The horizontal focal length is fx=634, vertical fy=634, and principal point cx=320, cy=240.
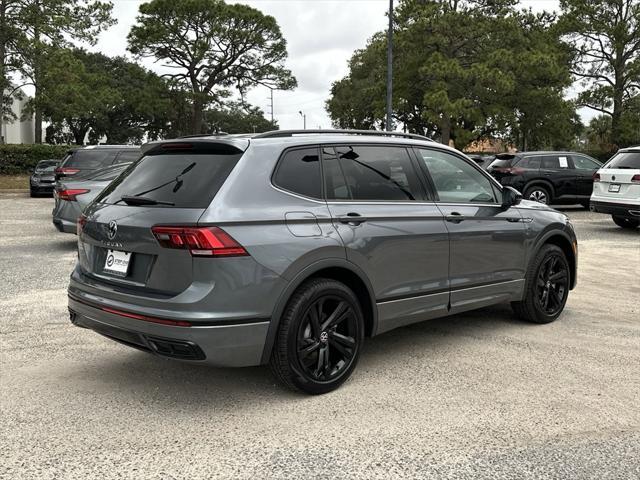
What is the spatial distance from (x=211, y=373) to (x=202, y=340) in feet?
3.55

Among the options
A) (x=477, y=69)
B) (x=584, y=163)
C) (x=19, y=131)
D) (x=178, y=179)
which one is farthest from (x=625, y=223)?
(x=19, y=131)

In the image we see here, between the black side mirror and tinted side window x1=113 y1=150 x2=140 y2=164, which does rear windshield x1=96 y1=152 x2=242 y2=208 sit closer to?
the black side mirror

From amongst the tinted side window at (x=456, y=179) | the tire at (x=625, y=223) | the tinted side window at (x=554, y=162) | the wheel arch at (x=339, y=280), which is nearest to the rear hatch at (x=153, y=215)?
the wheel arch at (x=339, y=280)

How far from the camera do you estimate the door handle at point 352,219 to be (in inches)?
162

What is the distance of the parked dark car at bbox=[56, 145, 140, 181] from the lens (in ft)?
43.3

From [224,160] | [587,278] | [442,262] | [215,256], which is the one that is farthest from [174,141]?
[587,278]

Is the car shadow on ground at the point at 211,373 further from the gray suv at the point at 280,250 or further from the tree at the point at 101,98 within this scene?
the tree at the point at 101,98

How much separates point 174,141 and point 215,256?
3.38 feet

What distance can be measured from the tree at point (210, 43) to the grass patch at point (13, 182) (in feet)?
53.4

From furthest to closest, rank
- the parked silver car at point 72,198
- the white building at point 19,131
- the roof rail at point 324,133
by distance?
the white building at point 19,131
the parked silver car at point 72,198
the roof rail at point 324,133

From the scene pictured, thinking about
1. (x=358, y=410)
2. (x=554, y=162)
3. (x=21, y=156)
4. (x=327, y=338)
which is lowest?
(x=358, y=410)

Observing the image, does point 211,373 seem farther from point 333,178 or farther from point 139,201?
point 333,178

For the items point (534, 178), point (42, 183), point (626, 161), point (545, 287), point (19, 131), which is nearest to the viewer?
point (545, 287)

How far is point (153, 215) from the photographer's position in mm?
3730
